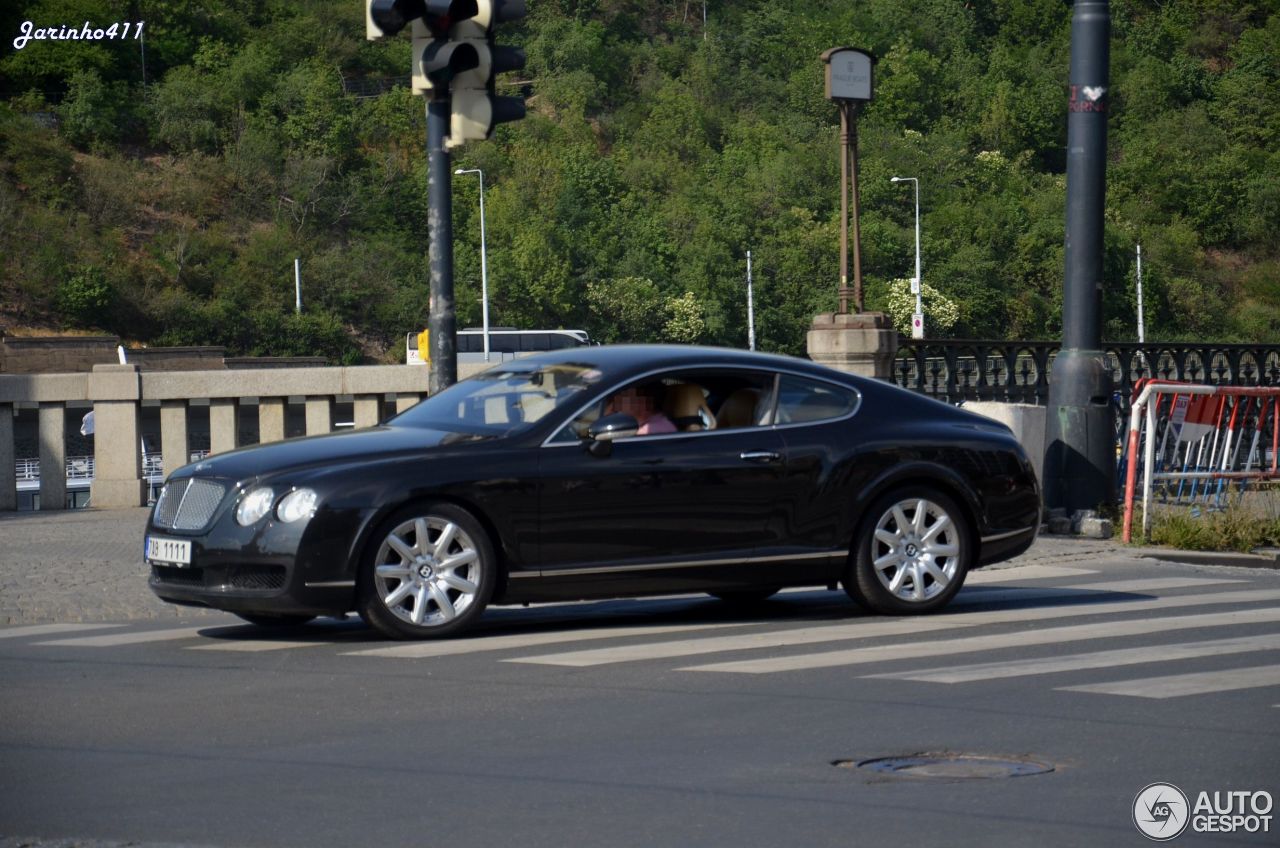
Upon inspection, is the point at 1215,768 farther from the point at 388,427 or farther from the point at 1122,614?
the point at 388,427

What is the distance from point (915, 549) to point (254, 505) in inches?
142

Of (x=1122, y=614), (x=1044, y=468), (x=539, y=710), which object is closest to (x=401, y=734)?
(x=539, y=710)

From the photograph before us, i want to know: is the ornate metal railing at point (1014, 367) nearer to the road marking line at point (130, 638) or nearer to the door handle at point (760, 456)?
the door handle at point (760, 456)

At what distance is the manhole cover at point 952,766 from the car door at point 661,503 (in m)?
3.38

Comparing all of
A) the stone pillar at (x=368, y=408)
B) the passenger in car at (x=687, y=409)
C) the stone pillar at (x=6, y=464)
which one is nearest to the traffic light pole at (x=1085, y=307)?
the passenger in car at (x=687, y=409)

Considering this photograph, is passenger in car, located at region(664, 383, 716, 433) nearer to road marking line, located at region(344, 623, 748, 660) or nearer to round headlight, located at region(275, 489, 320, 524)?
road marking line, located at region(344, 623, 748, 660)

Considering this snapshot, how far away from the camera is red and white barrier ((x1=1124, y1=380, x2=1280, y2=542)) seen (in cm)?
1504

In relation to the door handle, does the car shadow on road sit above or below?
below

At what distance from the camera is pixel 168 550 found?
9.55m

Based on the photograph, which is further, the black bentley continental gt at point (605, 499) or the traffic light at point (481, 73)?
the traffic light at point (481, 73)

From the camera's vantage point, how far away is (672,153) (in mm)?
118750

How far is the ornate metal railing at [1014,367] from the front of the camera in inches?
781

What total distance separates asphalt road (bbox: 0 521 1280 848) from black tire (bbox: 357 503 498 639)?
0.62 ft

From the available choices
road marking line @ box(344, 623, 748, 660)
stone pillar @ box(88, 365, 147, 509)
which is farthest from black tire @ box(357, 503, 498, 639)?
stone pillar @ box(88, 365, 147, 509)
